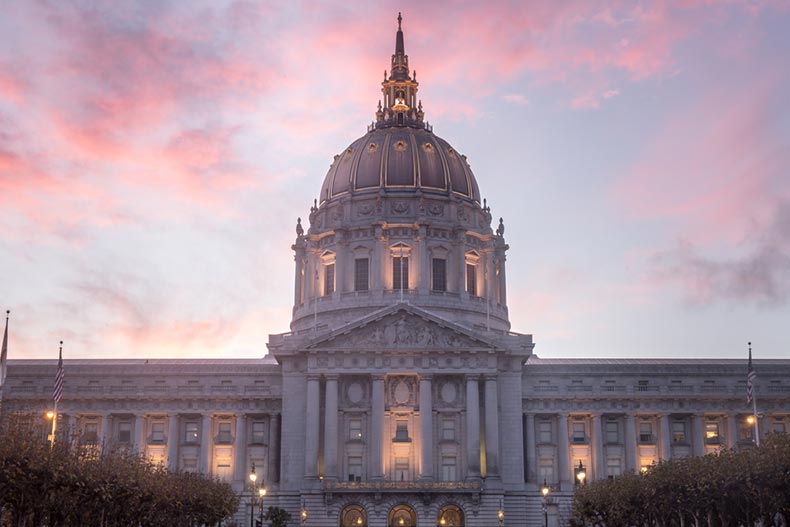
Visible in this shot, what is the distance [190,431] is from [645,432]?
152 feet

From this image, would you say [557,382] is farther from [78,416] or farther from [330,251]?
[78,416]

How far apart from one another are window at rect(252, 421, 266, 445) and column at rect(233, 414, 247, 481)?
1.37 m

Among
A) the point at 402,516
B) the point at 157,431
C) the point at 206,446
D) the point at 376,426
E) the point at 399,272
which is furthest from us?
the point at 399,272

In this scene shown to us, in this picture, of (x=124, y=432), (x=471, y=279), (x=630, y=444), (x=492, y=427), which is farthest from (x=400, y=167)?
(x=124, y=432)

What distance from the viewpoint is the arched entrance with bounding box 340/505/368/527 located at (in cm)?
10375

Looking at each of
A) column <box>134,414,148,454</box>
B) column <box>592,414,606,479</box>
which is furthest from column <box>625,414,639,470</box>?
column <box>134,414,148,454</box>

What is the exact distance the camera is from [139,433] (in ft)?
372

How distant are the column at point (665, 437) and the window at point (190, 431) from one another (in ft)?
154

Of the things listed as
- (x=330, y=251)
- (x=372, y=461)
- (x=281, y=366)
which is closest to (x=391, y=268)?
(x=330, y=251)

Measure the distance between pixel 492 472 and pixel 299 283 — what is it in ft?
145

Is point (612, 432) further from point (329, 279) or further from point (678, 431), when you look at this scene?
point (329, 279)

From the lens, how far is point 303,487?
106 m

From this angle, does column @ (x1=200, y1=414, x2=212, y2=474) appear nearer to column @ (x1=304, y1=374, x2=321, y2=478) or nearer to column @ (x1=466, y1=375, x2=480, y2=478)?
column @ (x1=304, y1=374, x2=321, y2=478)

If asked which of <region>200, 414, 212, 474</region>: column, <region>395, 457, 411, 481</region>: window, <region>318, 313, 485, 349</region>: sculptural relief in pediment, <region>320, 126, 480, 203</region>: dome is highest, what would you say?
<region>320, 126, 480, 203</region>: dome
